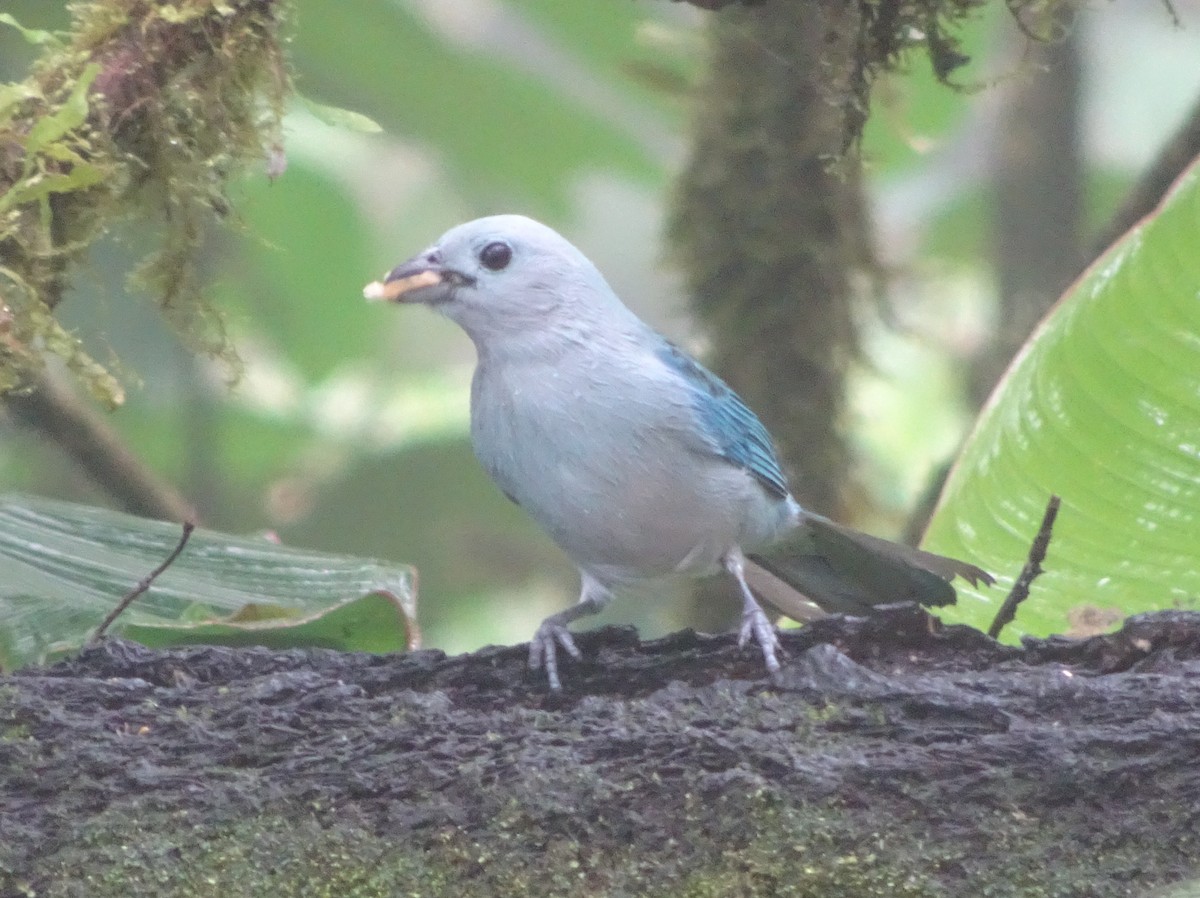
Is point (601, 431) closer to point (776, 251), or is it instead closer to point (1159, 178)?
point (776, 251)

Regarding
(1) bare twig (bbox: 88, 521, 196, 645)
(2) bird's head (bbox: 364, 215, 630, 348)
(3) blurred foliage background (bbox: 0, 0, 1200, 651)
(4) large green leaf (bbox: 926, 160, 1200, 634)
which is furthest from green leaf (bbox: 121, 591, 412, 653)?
(3) blurred foliage background (bbox: 0, 0, 1200, 651)

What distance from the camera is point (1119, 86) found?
8172mm

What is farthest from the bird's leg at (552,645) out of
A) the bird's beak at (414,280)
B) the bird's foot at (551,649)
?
the bird's beak at (414,280)

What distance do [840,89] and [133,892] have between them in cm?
182

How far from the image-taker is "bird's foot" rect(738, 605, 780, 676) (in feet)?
6.65

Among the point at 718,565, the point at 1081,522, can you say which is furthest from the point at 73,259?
the point at 1081,522

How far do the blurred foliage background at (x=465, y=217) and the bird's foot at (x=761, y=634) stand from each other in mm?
2004

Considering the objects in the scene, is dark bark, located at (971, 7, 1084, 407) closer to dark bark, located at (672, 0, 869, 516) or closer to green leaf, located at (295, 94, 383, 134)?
dark bark, located at (672, 0, 869, 516)

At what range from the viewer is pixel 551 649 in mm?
2223

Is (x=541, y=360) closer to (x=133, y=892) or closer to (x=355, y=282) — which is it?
(x=133, y=892)

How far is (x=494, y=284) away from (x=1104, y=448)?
1269 mm

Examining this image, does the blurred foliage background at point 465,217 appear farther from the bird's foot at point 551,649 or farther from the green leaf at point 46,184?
the green leaf at point 46,184

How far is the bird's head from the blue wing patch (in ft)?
0.73

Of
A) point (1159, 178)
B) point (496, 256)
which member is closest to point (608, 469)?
point (496, 256)
